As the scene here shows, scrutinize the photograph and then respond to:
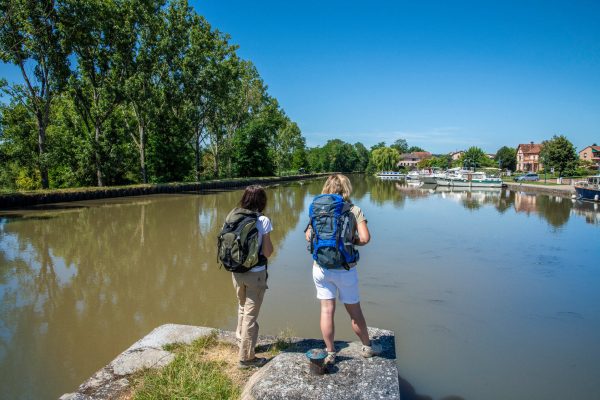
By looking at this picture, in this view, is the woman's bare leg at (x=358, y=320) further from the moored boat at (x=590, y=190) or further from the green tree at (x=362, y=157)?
the green tree at (x=362, y=157)

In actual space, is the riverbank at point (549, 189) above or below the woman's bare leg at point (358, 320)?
below

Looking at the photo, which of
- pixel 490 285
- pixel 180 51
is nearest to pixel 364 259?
pixel 490 285

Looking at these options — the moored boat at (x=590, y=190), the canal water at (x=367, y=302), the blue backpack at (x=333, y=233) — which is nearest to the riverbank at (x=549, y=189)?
the moored boat at (x=590, y=190)

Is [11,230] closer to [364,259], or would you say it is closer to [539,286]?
[364,259]

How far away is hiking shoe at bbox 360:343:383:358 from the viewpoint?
3643mm

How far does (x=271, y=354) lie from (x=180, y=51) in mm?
34455

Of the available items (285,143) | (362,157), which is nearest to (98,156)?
(285,143)

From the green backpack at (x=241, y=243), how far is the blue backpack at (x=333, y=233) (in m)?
0.55

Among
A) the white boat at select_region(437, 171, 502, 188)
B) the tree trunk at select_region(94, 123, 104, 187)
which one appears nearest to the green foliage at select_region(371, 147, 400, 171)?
the white boat at select_region(437, 171, 502, 188)

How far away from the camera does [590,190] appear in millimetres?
30078

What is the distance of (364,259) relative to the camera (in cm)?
1029

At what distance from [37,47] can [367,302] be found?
24224 millimetres

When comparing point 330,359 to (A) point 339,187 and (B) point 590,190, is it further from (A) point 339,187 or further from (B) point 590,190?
(B) point 590,190

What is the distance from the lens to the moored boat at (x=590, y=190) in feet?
96.9
